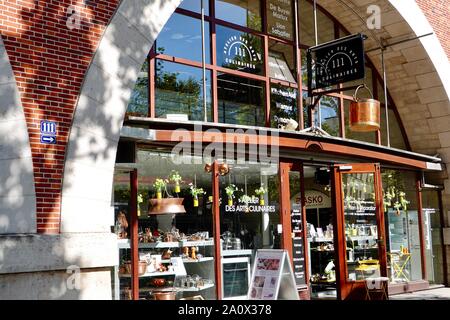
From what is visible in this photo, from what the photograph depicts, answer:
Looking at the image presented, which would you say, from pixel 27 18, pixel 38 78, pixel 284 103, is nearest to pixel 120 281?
pixel 38 78

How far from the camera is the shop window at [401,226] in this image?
1369cm

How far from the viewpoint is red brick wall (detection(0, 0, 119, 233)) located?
23.7 ft

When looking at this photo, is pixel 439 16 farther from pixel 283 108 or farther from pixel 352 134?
pixel 283 108

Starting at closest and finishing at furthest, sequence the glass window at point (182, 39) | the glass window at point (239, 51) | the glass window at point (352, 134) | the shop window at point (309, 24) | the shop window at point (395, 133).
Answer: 1. the glass window at point (182, 39)
2. the glass window at point (239, 51)
3. the shop window at point (309, 24)
4. the glass window at point (352, 134)
5. the shop window at point (395, 133)

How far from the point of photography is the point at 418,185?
14.4 meters

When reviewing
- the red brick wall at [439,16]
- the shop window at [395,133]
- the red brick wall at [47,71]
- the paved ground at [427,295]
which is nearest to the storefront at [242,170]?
the paved ground at [427,295]

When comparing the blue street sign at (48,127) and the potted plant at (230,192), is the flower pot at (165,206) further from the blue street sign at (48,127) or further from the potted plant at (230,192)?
the blue street sign at (48,127)

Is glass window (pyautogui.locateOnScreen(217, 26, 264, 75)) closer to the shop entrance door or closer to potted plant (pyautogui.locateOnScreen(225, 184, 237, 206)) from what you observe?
potted plant (pyautogui.locateOnScreen(225, 184, 237, 206))

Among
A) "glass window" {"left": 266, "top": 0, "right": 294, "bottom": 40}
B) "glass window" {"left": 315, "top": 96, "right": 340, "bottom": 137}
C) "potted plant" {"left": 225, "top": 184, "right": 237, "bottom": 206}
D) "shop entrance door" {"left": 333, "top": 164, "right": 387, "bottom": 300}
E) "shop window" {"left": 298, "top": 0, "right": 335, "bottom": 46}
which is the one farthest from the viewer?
"shop window" {"left": 298, "top": 0, "right": 335, "bottom": 46}

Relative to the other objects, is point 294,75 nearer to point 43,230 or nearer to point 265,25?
point 265,25

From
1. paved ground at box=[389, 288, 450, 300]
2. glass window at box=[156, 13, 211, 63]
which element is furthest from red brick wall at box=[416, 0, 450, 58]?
glass window at box=[156, 13, 211, 63]

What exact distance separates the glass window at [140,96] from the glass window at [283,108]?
273 cm

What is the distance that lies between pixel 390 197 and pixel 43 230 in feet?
29.4

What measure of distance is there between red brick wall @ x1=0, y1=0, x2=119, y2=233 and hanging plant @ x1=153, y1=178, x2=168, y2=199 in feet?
7.02
